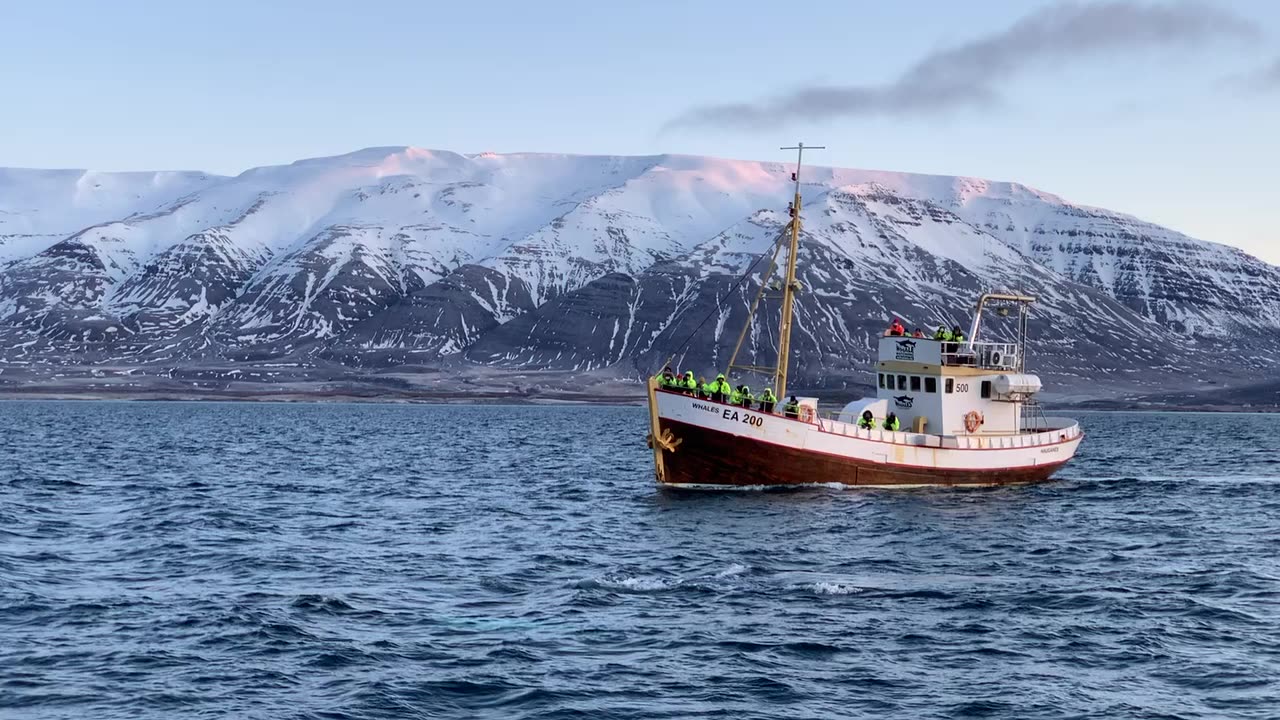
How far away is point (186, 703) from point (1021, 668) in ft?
58.4

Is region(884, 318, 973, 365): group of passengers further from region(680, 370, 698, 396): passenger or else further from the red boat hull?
region(680, 370, 698, 396): passenger

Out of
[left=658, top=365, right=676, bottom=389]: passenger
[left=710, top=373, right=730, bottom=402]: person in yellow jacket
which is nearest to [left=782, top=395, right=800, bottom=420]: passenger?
[left=710, top=373, right=730, bottom=402]: person in yellow jacket

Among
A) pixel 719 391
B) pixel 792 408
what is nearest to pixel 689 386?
pixel 719 391

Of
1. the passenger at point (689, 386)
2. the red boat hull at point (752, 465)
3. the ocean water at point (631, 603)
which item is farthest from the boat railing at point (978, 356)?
the passenger at point (689, 386)

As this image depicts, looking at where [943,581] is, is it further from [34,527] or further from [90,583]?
[34,527]

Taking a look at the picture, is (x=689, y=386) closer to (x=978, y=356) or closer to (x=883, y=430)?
(x=883, y=430)

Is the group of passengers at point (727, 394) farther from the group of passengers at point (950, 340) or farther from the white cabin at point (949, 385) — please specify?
the group of passengers at point (950, 340)

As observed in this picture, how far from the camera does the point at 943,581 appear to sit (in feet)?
140

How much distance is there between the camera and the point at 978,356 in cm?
7569

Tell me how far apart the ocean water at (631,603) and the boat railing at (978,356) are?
277 inches

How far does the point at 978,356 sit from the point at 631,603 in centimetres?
4262

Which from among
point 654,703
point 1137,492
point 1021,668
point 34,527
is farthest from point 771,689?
point 1137,492

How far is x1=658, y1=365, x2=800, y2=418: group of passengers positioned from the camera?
67375 millimetres

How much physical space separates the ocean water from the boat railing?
23.0ft
